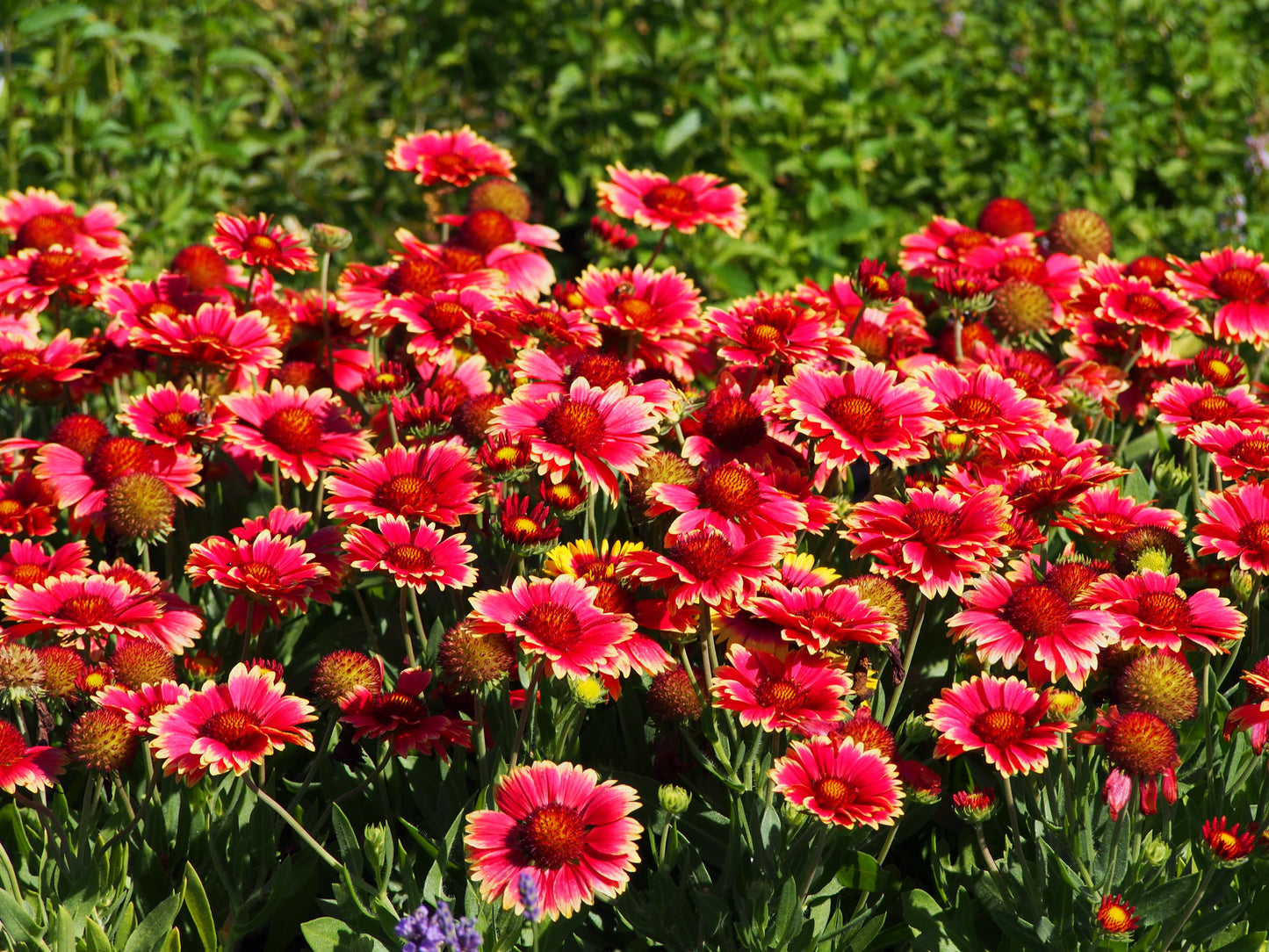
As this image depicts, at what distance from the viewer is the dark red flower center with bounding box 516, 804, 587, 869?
63.6 inches

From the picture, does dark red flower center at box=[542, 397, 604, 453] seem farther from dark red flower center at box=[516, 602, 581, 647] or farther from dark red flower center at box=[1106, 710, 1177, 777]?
dark red flower center at box=[1106, 710, 1177, 777]

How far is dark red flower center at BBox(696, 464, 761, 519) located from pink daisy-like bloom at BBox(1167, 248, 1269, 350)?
4.18ft

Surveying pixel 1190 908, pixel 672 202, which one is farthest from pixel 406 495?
pixel 1190 908

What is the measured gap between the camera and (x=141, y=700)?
1.83 metres

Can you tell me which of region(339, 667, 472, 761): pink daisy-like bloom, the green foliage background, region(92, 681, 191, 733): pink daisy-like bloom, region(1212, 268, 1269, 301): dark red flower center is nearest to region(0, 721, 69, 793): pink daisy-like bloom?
region(92, 681, 191, 733): pink daisy-like bloom

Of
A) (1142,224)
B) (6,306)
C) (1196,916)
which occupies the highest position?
(6,306)

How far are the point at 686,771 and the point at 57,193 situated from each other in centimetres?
355

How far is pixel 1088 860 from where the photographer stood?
1.76 metres

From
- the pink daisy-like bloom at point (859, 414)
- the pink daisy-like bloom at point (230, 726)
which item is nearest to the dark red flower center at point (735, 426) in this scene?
the pink daisy-like bloom at point (859, 414)

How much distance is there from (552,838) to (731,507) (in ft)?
1.89

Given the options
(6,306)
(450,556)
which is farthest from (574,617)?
(6,306)

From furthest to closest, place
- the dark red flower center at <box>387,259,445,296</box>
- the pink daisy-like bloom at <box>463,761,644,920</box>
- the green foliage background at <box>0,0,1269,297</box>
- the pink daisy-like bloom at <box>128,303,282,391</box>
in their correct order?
the green foliage background at <box>0,0,1269,297</box>, the dark red flower center at <box>387,259,445,296</box>, the pink daisy-like bloom at <box>128,303,282,391</box>, the pink daisy-like bloom at <box>463,761,644,920</box>

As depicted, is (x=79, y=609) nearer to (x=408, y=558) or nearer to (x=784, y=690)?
(x=408, y=558)

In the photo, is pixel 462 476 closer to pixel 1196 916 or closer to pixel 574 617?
pixel 574 617
